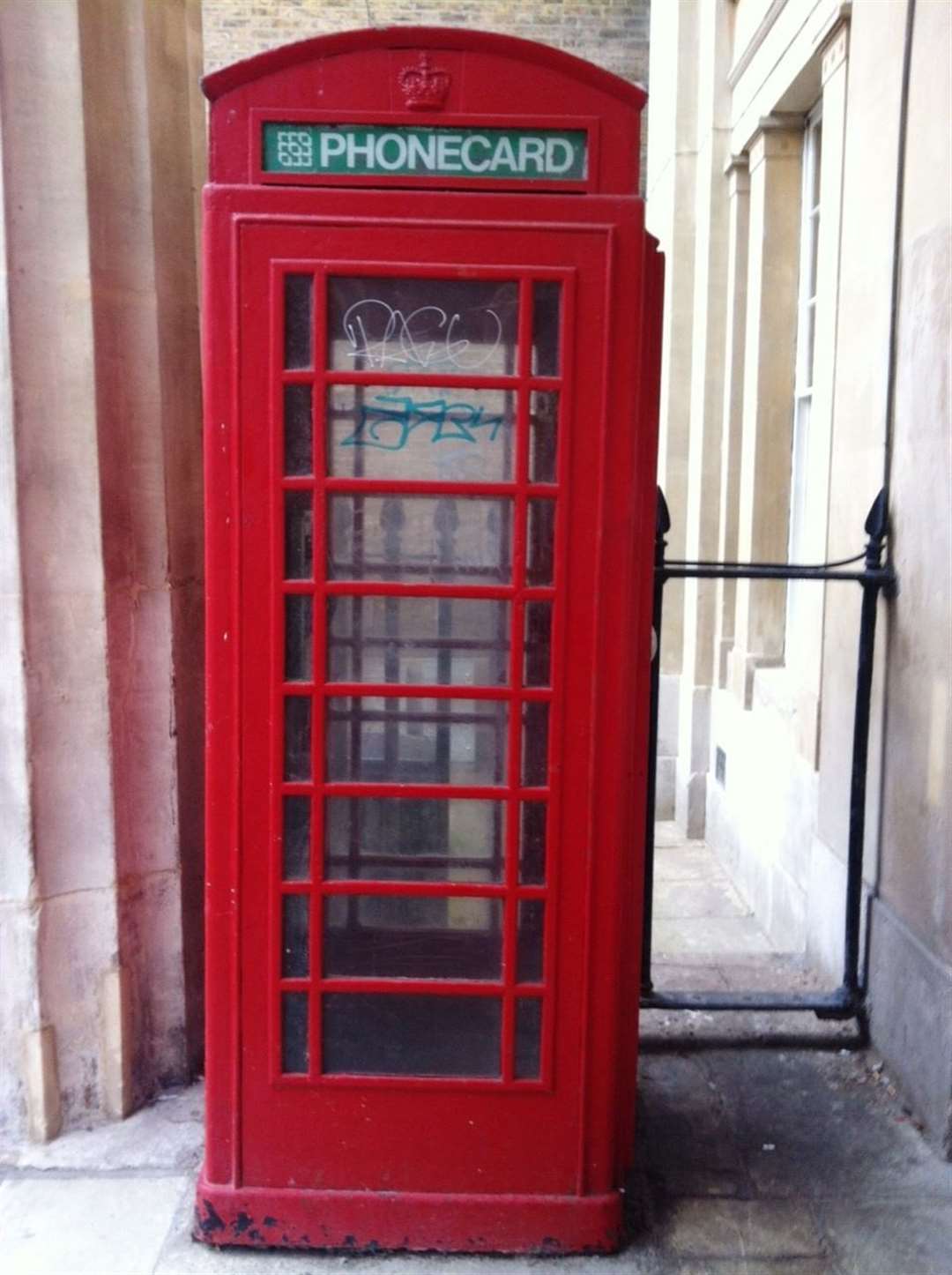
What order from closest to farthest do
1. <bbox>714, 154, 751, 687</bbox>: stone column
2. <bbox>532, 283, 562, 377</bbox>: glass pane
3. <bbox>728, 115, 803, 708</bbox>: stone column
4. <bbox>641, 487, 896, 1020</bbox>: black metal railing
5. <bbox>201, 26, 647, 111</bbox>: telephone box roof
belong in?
<bbox>201, 26, 647, 111</bbox>: telephone box roof → <bbox>532, 283, 562, 377</bbox>: glass pane → <bbox>641, 487, 896, 1020</bbox>: black metal railing → <bbox>728, 115, 803, 708</bbox>: stone column → <bbox>714, 154, 751, 687</bbox>: stone column

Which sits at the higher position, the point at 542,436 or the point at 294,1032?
the point at 542,436

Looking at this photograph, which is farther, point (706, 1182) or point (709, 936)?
point (709, 936)

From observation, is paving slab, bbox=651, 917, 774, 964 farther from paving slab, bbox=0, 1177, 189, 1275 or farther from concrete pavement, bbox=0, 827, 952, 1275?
paving slab, bbox=0, 1177, 189, 1275

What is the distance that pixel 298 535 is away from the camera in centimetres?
267

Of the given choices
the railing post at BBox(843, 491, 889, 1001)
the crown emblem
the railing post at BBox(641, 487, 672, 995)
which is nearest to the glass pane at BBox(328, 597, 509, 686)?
the railing post at BBox(641, 487, 672, 995)

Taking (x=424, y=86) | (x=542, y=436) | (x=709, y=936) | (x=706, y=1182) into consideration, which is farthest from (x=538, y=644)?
(x=709, y=936)

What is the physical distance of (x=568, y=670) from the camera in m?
2.68

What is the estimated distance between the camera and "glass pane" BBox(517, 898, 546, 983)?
9.13 feet

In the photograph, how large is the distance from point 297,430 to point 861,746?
2098mm

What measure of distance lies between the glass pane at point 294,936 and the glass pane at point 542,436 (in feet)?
3.69

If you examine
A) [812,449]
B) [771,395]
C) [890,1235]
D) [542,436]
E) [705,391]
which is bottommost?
[890,1235]

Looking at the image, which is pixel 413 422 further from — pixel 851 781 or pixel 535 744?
pixel 851 781

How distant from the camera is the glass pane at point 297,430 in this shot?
261 centimetres

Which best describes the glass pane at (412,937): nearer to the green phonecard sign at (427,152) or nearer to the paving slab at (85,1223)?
the paving slab at (85,1223)
